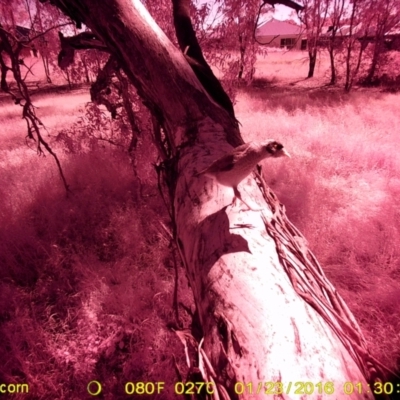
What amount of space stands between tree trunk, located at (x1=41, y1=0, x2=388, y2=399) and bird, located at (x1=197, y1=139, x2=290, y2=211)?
2.4 inches

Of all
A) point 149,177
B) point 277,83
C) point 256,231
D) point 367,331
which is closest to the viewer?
point 256,231

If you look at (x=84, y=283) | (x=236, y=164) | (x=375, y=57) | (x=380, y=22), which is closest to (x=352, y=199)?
(x=236, y=164)

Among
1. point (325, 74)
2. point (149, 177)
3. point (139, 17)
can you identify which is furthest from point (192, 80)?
point (325, 74)

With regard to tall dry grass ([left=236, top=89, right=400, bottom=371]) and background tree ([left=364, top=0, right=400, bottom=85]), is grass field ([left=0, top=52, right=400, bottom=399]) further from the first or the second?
background tree ([left=364, top=0, right=400, bottom=85])

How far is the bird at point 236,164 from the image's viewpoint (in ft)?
3.84

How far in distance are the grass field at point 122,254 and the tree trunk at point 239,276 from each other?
49.8 inches

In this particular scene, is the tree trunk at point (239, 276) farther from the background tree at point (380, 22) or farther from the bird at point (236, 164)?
the background tree at point (380, 22)

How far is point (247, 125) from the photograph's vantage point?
20.1 ft

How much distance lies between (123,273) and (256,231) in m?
1.94

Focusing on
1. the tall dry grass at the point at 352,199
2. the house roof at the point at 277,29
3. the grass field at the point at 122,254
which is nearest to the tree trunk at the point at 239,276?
the grass field at the point at 122,254

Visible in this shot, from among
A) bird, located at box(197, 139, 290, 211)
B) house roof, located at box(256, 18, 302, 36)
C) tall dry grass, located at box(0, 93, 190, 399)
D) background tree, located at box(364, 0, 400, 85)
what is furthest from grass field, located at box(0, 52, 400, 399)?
house roof, located at box(256, 18, 302, 36)

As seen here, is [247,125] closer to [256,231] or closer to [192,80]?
[192,80]

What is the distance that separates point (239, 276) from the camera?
0.91 metres

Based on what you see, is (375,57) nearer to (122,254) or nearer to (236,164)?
(122,254)
